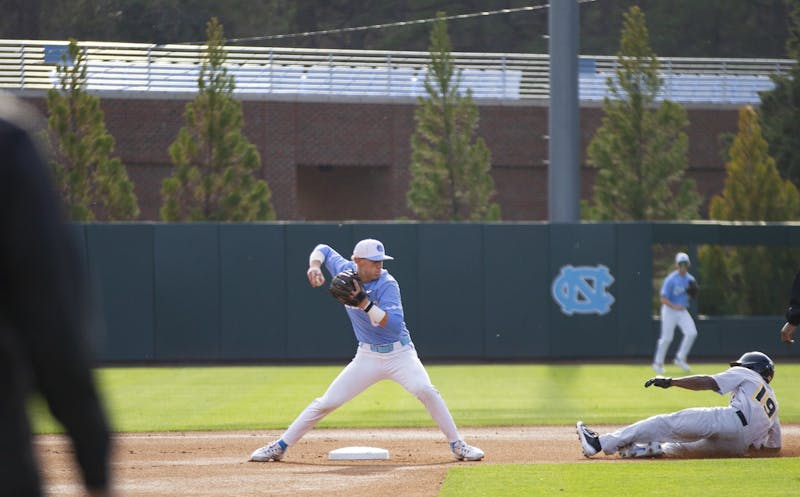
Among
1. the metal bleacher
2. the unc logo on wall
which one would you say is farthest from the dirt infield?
the metal bleacher

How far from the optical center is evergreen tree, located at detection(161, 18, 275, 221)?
30453 mm

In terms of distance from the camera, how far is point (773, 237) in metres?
25.1

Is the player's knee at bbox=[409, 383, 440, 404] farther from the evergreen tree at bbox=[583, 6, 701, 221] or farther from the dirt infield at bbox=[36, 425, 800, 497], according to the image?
the evergreen tree at bbox=[583, 6, 701, 221]

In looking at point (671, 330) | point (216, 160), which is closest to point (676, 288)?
point (671, 330)

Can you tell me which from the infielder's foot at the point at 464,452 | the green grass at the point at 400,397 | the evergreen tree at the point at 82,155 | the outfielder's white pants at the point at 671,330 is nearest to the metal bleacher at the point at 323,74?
the evergreen tree at the point at 82,155

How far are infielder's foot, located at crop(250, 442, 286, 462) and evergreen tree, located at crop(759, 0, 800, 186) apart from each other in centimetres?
2860

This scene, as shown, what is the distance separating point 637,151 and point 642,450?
23.7 meters

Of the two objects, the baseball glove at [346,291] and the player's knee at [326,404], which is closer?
the baseball glove at [346,291]

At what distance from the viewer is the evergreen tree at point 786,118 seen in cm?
3588

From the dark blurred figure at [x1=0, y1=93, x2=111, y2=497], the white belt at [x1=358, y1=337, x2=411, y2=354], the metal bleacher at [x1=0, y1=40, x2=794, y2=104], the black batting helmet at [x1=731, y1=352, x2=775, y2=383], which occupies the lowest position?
the black batting helmet at [x1=731, y1=352, x2=775, y2=383]

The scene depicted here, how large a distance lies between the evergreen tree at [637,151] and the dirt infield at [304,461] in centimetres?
2002

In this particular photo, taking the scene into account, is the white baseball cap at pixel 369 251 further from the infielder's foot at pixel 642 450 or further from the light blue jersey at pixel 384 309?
the infielder's foot at pixel 642 450

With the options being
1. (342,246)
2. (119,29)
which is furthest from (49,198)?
(119,29)

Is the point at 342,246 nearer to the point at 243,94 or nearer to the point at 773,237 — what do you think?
the point at 773,237
